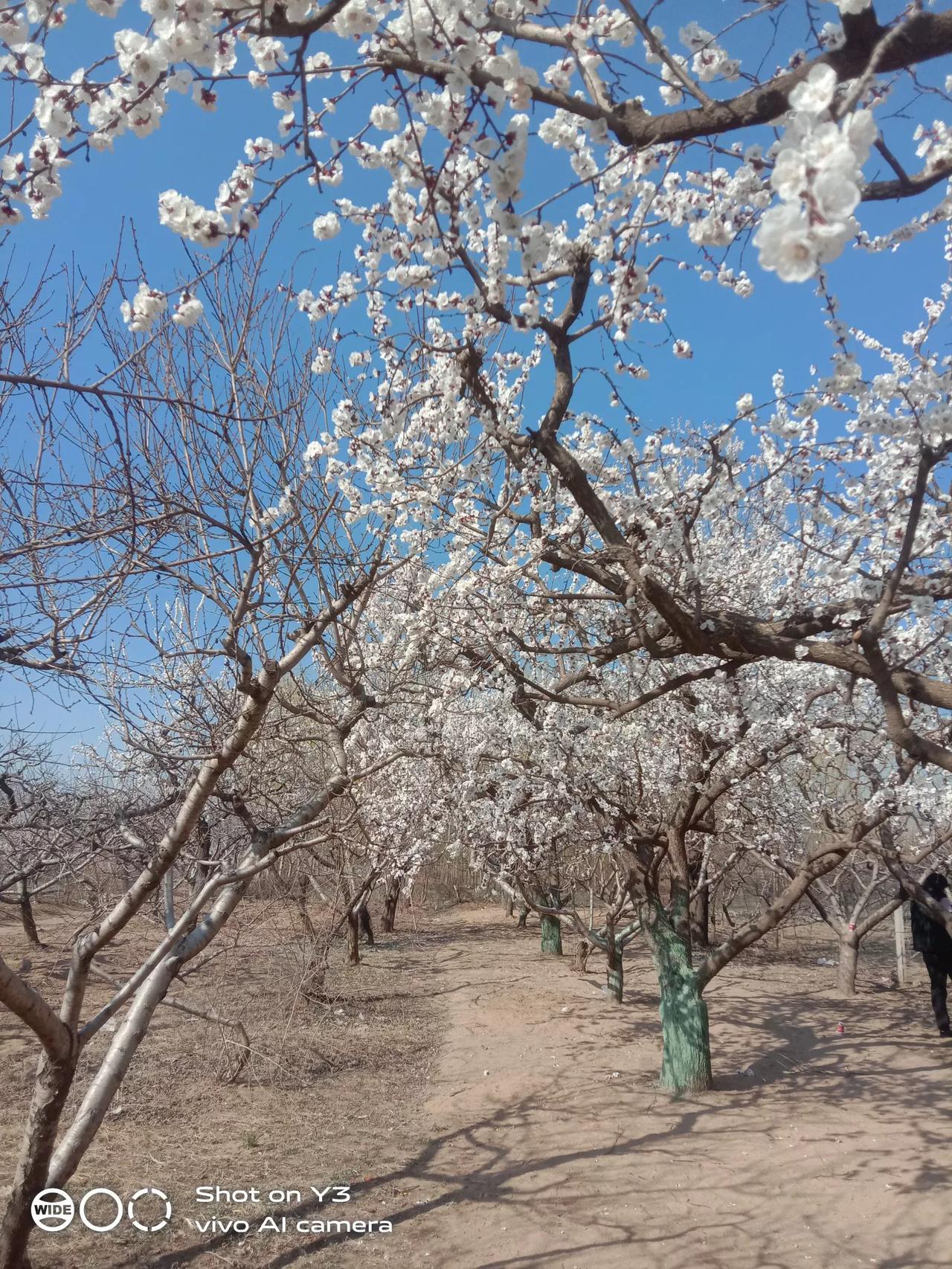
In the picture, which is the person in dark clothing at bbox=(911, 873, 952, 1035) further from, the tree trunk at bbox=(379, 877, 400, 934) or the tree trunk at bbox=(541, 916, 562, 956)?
the tree trunk at bbox=(379, 877, 400, 934)

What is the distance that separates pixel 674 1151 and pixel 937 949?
4508 millimetres

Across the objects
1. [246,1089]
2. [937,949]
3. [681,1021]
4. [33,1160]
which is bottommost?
[246,1089]

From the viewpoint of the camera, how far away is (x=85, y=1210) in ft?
13.4

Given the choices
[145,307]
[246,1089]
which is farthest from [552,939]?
[145,307]

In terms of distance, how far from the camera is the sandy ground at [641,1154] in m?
3.82

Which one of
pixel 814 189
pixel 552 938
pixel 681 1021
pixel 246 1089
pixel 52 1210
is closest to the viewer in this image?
pixel 814 189

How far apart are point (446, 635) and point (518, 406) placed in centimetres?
169

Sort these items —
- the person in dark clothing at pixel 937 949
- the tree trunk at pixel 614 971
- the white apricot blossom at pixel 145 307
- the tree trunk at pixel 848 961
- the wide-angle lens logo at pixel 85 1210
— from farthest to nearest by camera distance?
the tree trunk at pixel 848 961 → the tree trunk at pixel 614 971 → the person in dark clothing at pixel 937 949 → the wide-angle lens logo at pixel 85 1210 → the white apricot blossom at pixel 145 307

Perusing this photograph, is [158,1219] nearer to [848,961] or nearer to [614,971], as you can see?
[614,971]

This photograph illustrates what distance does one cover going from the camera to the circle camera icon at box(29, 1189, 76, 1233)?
10.4 feet

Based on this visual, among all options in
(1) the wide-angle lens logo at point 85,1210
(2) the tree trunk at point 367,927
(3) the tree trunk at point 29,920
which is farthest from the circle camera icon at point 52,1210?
(2) the tree trunk at point 367,927

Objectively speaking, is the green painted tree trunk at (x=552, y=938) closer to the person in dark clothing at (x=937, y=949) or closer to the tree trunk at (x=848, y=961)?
the tree trunk at (x=848, y=961)

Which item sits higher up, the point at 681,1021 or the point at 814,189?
the point at 814,189

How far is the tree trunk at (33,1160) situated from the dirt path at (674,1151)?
1.51m
